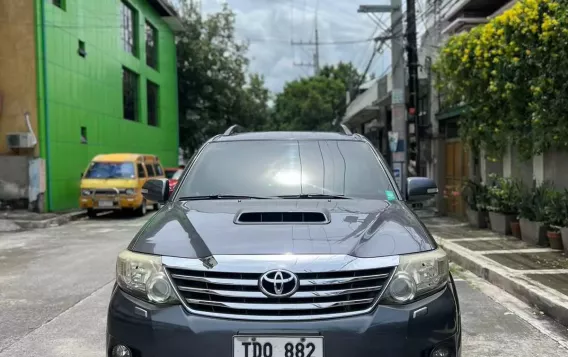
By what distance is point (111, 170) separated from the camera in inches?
656

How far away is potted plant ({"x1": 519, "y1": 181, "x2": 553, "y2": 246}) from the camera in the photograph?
8961mm

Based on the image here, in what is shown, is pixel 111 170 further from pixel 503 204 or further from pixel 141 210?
pixel 503 204

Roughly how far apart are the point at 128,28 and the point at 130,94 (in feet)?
10.1

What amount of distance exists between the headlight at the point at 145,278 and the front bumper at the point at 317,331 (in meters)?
0.06

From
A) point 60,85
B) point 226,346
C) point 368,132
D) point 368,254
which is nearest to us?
point 226,346

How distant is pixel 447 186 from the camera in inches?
609

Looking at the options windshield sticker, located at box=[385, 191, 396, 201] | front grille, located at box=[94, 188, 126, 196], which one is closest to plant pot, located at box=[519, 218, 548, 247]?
windshield sticker, located at box=[385, 191, 396, 201]

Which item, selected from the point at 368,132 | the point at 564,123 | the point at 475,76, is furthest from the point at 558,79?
the point at 368,132

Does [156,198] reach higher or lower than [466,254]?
higher

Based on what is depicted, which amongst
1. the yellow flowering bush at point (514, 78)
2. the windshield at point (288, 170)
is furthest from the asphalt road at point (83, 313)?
the yellow flowering bush at point (514, 78)

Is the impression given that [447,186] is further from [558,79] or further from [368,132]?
[368,132]

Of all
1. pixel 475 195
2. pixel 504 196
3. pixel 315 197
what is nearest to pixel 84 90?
pixel 475 195

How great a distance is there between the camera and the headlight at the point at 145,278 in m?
2.76

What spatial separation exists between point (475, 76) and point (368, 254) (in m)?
8.96
